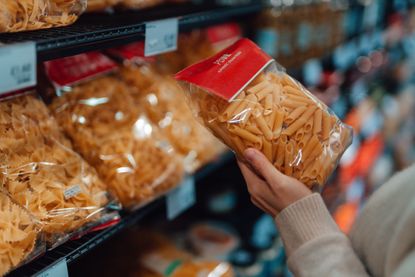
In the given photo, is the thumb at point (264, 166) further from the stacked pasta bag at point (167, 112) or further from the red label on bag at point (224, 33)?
the red label on bag at point (224, 33)

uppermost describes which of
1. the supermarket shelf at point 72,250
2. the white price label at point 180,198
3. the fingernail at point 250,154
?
the fingernail at point 250,154

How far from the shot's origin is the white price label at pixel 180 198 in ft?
4.66

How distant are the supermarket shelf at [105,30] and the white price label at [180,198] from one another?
1.54 ft

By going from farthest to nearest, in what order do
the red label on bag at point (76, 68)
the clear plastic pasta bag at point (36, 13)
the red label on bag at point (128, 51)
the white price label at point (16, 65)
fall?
the red label on bag at point (128, 51) → the red label on bag at point (76, 68) → the clear plastic pasta bag at point (36, 13) → the white price label at point (16, 65)

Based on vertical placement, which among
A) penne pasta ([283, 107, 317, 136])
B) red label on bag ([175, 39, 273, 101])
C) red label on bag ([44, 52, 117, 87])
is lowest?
red label on bag ([44, 52, 117, 87])

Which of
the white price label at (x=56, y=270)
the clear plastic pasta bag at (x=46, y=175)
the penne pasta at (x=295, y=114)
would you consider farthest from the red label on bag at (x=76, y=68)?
the penne pasta at (x=295, y=114)

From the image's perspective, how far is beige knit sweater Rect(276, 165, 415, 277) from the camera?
101 centimetres

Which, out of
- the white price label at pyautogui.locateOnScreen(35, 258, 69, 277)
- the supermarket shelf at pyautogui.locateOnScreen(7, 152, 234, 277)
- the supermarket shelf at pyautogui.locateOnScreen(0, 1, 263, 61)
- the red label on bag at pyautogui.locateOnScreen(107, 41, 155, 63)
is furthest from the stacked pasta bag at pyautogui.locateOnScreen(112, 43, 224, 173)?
the white price label at pyautogui.locateOnScreen(35, 258, 69, 277)

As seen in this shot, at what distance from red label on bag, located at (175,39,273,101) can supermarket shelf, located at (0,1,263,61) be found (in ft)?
0.60

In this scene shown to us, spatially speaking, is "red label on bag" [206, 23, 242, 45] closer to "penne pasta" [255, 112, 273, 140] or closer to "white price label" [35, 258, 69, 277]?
"penne pasta" [255, 112, 273, 140]

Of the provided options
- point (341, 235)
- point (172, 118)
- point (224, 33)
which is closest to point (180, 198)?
point (172, 118)

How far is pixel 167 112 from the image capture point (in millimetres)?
1579

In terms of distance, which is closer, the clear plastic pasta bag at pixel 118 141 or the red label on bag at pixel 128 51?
the clear plastic pasta bag at pixel 118 141

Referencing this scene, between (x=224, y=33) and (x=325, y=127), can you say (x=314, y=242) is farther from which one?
(x=224, y=33)
